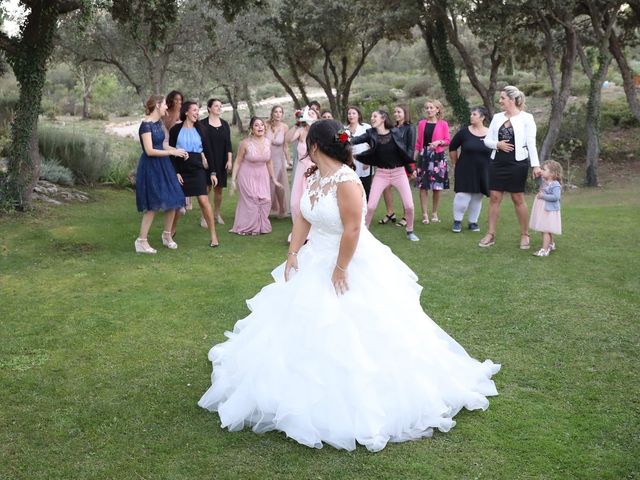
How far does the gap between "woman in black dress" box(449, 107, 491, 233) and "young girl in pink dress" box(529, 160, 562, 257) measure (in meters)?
1.37

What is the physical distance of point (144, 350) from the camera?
512 centimetres

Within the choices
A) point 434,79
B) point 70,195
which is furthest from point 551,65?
point 434,79

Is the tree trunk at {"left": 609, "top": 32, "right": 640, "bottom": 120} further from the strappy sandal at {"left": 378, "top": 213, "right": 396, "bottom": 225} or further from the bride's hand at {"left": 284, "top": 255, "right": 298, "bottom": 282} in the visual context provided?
the bride's hand at {"left": 284, "top": 255, "right": 298, "bottom": 282}

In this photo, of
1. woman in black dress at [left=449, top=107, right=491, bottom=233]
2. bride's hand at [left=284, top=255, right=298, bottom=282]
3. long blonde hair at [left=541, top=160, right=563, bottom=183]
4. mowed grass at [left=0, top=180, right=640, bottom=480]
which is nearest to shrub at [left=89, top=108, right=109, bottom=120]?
mowed grass at [left=0, top=180, right=640, bottom=480]

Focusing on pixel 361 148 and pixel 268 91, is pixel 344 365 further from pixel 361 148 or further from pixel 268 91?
pixel 268 91

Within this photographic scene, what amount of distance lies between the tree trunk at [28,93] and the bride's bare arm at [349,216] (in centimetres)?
764

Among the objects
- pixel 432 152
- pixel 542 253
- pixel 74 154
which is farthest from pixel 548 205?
pixel 74 154

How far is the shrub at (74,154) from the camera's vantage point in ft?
43.7

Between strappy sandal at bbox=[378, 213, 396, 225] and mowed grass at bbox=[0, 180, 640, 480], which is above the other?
strappy sandal at bbox=[378, 213, 396, 225]

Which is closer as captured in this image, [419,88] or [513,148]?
[513,148]

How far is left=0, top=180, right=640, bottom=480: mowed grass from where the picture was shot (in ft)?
11.6

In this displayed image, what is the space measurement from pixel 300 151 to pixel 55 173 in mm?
5556

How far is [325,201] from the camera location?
3832 millimetres

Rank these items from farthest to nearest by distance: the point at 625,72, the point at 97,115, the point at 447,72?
1. the point at 97,115
2. the point at 447,72
3. the point at 625,72
